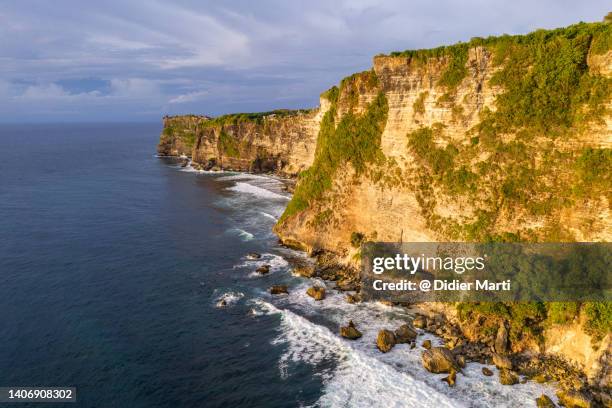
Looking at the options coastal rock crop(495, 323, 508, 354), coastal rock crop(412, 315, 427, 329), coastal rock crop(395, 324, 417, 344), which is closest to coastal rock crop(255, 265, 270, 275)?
coastal rock crop(395, 324, 417, 344)

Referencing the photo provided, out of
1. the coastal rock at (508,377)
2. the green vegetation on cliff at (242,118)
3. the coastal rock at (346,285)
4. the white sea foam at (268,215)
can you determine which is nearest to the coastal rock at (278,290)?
the coastal rock at (346,285)

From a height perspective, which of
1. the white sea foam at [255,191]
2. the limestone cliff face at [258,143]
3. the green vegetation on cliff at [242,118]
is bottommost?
the white sea foam at [255,191]

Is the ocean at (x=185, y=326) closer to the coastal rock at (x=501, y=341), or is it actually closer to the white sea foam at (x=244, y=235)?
the white sea foam at (x=244, y=235)

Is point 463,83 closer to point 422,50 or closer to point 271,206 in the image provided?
point 422,50

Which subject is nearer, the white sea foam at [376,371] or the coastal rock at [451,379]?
the white sea foam at [376,371]

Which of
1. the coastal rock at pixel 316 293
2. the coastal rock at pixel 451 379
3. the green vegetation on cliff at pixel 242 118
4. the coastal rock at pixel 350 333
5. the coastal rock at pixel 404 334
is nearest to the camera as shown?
the coastal rock at pixel 451 379

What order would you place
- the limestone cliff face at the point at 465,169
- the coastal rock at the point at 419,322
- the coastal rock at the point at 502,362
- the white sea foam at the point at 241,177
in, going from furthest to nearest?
the white sea foam at the point at 241,177 < the coastal rock at the point at 419,322 < the limestone cliff face at the point at 465,169 < the coastal rock at the point at 502,362
